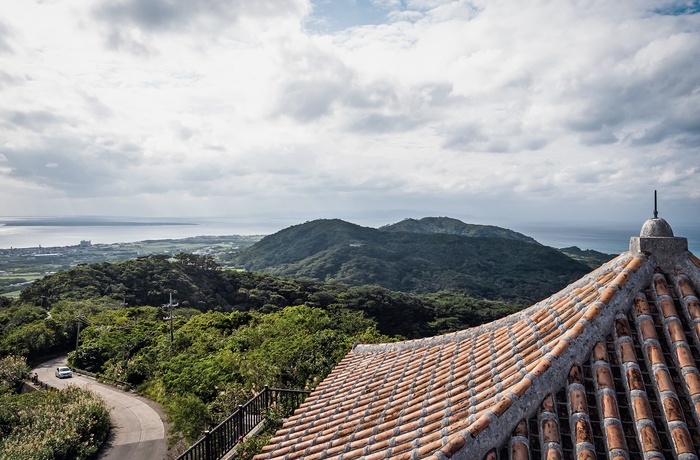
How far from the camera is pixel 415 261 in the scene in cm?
14438

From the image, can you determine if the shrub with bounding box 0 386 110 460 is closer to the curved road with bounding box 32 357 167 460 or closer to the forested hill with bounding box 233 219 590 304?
the curved road with bounding box 32 357 167 460

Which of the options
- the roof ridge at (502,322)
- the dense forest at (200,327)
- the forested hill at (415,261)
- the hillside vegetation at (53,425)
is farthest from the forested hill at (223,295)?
the roof ridge at (502,322)

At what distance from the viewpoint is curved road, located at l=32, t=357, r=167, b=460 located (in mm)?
16828

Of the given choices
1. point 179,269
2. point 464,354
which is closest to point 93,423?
point 464,354

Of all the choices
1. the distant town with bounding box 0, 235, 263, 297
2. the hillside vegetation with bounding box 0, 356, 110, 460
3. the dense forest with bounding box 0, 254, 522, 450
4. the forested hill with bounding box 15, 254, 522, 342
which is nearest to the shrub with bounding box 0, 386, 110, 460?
the hillside vegetation with bounding box 0, 356, 110, 460

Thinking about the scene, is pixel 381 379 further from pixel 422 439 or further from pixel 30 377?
pixel 30 377

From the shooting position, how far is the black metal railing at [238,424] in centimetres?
908

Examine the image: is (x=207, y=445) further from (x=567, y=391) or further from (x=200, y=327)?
(x=200, y=327)

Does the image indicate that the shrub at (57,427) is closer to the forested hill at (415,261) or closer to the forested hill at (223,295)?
the forested hill at (223,295)

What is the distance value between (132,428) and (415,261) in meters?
130

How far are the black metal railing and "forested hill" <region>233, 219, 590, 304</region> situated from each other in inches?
3969

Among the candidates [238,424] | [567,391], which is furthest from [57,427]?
[567,391]

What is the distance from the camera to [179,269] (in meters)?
73.9

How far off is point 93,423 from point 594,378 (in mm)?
21244
